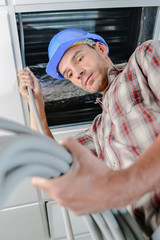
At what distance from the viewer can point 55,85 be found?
4.53 ft

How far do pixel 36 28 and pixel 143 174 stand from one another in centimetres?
107

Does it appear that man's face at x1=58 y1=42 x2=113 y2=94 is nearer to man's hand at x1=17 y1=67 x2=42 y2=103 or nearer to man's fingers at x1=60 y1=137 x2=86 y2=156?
man's hand at x1=17 y1=67 x2=42 y2=103

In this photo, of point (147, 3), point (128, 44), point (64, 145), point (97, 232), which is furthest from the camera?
point (128, 44)

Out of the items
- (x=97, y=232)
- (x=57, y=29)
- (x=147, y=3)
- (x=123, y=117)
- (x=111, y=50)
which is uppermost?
(x=147, y=3)

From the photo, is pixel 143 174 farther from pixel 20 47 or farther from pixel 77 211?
pixel 20 47

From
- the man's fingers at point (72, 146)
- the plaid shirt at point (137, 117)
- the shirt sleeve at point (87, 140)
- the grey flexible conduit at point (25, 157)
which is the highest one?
the grey flexible conduit at point (25, 157)

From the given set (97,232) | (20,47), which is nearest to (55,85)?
(20,47)

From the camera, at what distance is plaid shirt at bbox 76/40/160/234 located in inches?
27.6

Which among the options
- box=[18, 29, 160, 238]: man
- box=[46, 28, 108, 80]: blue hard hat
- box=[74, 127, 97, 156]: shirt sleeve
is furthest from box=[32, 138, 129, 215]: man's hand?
box=[46, 28, 108, 80]: blue hard hat

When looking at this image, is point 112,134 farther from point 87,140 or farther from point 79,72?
point 79,72

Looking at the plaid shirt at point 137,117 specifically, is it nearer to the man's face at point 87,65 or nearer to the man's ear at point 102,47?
the man's face at point 87,65

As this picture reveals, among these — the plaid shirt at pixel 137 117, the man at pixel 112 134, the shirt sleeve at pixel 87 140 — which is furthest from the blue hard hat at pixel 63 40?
the shirt sleeve at pixel 87 140

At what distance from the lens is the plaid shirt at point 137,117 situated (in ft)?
2.30

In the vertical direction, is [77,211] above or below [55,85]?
above
